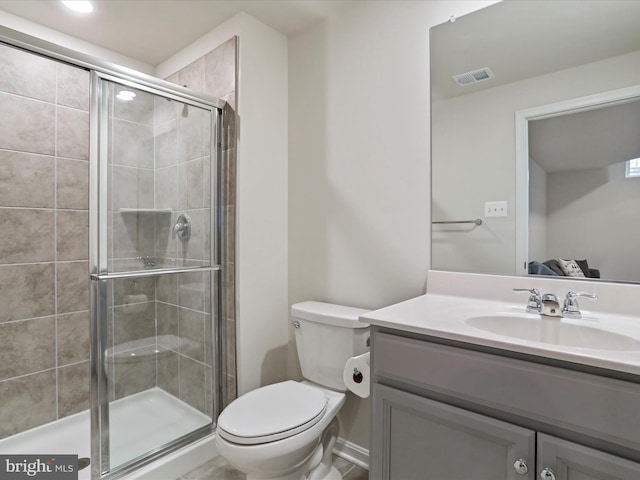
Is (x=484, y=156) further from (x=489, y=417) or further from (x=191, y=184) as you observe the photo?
(x=191, y=184)

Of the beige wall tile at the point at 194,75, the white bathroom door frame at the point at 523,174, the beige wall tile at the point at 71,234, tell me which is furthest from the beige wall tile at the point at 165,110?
the white bathroom door frame at the point at 523,174

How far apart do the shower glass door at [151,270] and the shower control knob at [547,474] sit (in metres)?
→ 1.54

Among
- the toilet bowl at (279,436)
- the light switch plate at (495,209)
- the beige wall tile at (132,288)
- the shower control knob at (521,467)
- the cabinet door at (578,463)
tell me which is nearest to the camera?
the cabinet door at (578,463)

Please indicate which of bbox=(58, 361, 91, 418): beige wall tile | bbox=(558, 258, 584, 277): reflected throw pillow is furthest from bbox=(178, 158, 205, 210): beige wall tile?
bbox=(558, 258, 584, 277): reflected throw pillow

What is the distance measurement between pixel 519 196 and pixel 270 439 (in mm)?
1297

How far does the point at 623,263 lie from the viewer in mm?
1167

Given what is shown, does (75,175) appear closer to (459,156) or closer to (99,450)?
(99,450)

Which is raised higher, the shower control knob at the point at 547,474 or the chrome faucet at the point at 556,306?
the chrome faucet at the point at 556,306

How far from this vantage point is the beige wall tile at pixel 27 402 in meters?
1.85

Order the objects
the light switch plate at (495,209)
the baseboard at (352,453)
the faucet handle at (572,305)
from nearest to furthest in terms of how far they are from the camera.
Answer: the faucet handle at (572,305), the light switch plate at (495,209), the baseboard at (352,453)

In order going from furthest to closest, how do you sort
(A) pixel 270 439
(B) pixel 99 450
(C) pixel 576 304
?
(B) pixel 99 450 → (A) pixel 270 439 → (C) pixel 576 304

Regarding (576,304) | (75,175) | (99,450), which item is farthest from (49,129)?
(576,304)

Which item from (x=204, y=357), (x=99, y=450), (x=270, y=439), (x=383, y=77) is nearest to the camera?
(x=270, y=439)

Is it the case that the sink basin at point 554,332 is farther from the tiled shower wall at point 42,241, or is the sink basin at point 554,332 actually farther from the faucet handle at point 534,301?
the tiled shower wall at point 42,241
